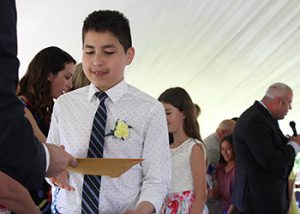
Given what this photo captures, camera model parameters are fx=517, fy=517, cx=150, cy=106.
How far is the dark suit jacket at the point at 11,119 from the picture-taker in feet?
2.93

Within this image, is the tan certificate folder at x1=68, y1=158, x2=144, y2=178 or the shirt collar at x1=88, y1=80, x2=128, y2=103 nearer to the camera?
the tan certificate folder at x1=68, y1=158, x2=144, y2=178

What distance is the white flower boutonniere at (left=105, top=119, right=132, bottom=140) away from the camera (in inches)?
59.1

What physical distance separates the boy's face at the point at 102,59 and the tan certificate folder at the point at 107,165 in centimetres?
44

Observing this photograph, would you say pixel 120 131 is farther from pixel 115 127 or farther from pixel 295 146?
pixel 295 146

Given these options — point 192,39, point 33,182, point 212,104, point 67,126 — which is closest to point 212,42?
point 192,39

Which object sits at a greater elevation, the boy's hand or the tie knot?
the tie knot

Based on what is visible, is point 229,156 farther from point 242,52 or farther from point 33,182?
point 33,182

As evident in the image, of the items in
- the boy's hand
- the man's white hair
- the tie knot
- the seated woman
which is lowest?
the seated woman

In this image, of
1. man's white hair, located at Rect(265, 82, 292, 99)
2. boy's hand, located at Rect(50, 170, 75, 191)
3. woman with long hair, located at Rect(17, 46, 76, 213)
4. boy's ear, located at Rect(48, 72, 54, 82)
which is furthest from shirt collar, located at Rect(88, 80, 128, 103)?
man's white hair, located at Rect(265, 82, 292, 99)

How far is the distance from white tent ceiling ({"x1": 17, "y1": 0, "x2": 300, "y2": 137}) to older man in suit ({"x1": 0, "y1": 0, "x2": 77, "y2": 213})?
11.0 feet

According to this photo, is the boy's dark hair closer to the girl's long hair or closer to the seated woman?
the girl's long hair

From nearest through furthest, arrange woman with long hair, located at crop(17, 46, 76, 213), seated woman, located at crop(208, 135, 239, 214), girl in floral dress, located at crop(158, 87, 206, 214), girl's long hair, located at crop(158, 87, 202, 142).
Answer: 1. woman with long hair, located at crop(17, 46, 76, 213)
2. girl in floral dress, located at crop(158, 87, 206, 214)
3. girl's long hair, located at crop(158, 87, 202, 142)
4. seated woman, located at crop(208, 135, 239, 214)

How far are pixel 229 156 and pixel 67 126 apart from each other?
2.70m

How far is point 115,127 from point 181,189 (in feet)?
4.01
